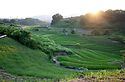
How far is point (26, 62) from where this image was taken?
207ft

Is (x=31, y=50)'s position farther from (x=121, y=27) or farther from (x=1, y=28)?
(x=121, y=27)

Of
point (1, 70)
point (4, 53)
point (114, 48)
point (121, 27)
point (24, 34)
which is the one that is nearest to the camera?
point (1, 70)

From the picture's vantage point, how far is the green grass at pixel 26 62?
56.5 meters

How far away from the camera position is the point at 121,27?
186m

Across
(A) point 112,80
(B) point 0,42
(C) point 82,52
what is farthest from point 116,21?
(A) point 112,80

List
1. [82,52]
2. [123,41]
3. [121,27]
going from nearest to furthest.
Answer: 1. [82,52]
2. [123,41]
3. [121,27]

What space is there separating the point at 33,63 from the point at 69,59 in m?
19.3

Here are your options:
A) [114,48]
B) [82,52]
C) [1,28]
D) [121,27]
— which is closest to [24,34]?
[1,28]

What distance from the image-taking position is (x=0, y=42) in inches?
→ 2753

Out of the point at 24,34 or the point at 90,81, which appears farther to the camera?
the point at 24,34

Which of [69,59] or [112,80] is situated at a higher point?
[112,80]

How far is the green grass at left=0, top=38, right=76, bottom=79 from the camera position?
185 ft

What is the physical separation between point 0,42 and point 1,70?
1503 centimetres

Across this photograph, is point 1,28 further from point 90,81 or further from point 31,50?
point 90,81
